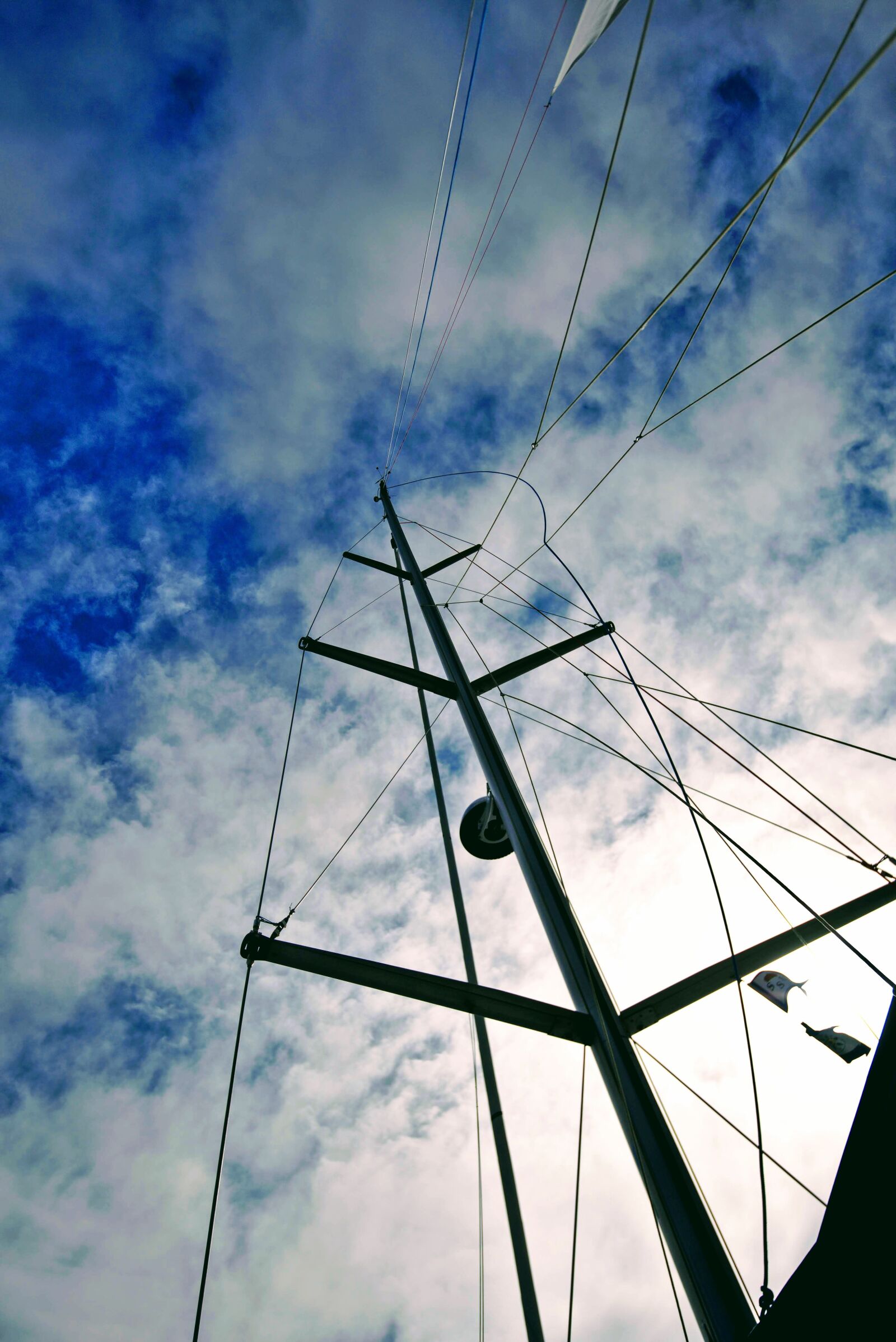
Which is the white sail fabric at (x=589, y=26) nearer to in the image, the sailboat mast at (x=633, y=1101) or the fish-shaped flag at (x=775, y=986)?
the sailboat mast at (x=633, y=1101)

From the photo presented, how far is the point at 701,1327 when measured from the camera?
7.43 feet

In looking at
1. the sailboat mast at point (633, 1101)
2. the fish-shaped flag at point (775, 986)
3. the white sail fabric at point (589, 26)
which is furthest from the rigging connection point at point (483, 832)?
the white sail fabric at point (589, 26)

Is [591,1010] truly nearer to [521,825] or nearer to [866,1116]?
[521,825]

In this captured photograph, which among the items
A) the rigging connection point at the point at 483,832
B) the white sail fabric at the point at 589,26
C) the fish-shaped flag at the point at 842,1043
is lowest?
the fish-shaped flag at the point at 842,1043

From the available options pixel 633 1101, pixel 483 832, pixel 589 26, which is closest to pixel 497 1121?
pixel 633 1101

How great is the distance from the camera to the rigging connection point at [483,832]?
5.43m

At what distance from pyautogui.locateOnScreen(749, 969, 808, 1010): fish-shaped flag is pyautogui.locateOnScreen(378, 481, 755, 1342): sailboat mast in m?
0.92

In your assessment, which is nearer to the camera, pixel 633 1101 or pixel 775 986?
pixel 633 1101

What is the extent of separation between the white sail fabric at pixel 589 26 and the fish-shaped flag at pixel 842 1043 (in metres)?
6.26

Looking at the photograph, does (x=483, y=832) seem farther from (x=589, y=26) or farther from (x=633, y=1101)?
(x=589, y=26)

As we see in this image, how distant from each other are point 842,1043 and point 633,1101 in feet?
3.66

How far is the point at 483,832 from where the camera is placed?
215 inches

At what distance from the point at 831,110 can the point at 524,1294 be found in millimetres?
4899

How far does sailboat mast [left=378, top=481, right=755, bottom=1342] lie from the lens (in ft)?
7.48
